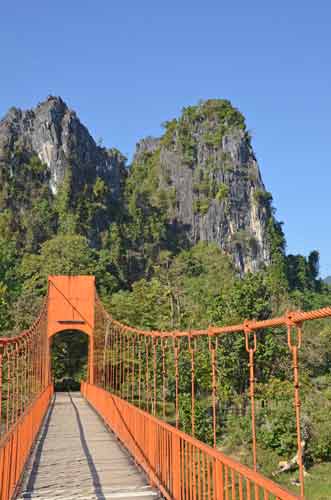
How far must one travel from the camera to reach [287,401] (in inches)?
777

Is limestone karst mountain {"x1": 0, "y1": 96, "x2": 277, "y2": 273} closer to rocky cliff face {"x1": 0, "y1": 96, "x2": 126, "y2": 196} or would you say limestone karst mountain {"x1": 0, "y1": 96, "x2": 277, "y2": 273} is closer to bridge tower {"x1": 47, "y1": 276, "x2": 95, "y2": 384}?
rocky cliff face {"x1": 0, "y1": 96, "x2": 126, "y2": 196}

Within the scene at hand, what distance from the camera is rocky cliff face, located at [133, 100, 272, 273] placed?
8188 centimetres

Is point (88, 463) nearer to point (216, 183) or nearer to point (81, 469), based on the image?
point (81, 469)

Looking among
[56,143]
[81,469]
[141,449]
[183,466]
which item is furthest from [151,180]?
[183,466]

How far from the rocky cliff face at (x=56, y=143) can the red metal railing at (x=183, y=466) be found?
5897cm

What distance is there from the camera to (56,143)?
68.0 metres

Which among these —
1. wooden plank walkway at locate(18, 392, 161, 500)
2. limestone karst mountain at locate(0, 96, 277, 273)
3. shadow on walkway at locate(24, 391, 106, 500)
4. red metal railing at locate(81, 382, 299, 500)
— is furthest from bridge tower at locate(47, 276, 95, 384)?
limestone karst mountain at locate(0, 96, 277, 273)

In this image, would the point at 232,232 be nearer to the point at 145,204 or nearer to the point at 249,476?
the point at 145,204

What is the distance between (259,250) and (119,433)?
72.7 meters

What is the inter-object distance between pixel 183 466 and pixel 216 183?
7983 centimetres

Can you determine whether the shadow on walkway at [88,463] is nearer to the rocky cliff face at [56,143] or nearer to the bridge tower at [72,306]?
the bridge tower at [72,306]

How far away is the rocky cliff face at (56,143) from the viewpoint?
66188mm

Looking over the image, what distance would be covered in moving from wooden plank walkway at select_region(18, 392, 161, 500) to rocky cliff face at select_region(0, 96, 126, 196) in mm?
56102

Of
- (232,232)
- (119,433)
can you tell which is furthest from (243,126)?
(119,433)
